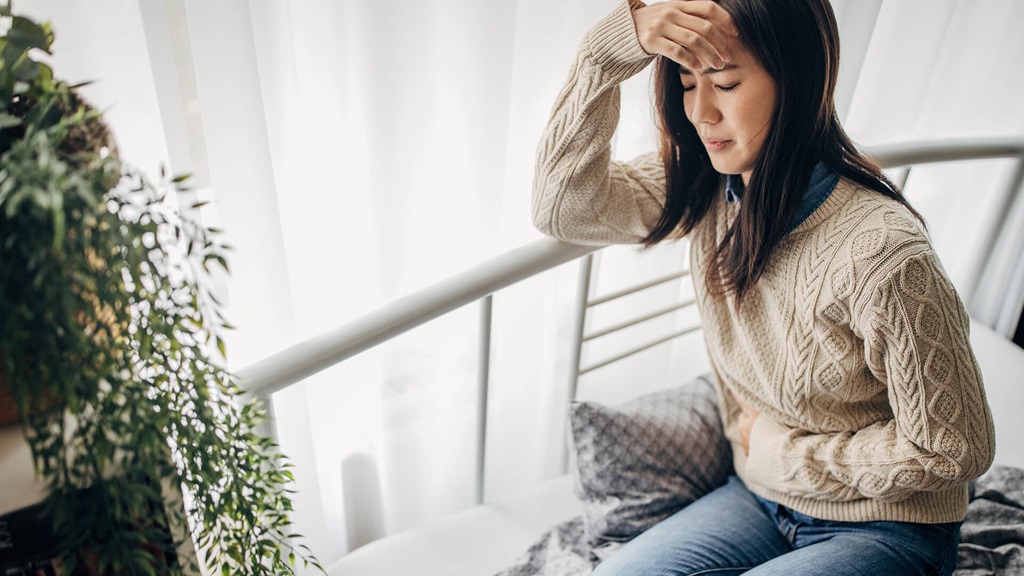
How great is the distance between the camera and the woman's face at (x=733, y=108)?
2.61ft

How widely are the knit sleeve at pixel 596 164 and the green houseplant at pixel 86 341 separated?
50 cm

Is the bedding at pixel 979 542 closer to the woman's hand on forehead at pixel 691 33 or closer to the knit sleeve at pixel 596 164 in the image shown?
the knit sleeve at pixel 596 164

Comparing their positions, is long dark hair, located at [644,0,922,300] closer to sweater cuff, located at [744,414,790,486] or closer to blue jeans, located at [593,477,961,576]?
sweater cuff, located at [744,414,790,486]

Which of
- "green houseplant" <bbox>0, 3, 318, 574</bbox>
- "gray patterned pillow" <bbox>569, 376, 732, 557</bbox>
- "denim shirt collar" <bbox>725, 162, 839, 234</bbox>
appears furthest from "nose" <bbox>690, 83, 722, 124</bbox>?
"green houseplant" <bbox>0, 3, 318, 574</bbox>

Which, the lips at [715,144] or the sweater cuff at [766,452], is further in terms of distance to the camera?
the sweater cuff at [766,452]

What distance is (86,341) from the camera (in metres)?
0.49

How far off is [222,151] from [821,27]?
70 cm

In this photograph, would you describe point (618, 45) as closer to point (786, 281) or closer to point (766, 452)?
point (786, 281)

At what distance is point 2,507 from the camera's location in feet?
1.80

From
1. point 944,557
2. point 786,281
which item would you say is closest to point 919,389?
point 786,281

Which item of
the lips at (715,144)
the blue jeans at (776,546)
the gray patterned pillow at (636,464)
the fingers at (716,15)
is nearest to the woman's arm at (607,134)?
the fingers at (716,15)

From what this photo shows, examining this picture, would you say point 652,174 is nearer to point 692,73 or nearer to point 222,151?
point 692,73

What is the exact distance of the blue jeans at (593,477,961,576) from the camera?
925mm

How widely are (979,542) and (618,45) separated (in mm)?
952
